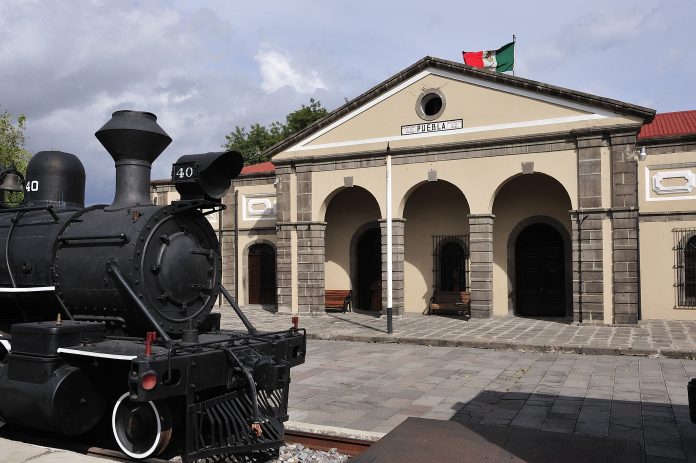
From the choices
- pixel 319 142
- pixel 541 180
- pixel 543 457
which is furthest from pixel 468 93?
pixel 543 457

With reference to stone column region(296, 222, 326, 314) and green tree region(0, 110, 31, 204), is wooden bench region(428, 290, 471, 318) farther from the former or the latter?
green tree region(0, 110, 31, 204)

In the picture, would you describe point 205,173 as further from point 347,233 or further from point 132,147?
point 347,233

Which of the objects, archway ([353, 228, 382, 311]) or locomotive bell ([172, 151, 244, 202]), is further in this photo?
archway ([353, 228, 382, 311])

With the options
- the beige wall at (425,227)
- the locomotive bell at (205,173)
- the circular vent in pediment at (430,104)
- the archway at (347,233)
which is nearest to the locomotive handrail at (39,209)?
the locomotive bell at (205,173)

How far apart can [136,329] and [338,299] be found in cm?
1242

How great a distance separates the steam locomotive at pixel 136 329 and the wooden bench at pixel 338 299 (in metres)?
11.3

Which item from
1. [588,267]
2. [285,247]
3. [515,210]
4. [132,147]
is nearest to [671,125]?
[515,210]

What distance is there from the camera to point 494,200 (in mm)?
16562

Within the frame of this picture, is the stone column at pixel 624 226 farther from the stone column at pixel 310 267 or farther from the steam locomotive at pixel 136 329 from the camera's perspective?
the steam locomotive at pixel 136 329

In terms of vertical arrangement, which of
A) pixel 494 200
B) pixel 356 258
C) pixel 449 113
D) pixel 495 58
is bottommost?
pixel 356 258

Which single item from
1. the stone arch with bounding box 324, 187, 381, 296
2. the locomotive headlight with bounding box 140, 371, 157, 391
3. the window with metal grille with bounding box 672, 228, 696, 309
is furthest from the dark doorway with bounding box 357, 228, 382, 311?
the locomotive headlight with bounding box 140, 371, 157, 391

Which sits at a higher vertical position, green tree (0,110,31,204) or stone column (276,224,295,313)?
green tree (0,110,31,204)

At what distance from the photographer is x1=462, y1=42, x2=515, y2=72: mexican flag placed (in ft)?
56.3

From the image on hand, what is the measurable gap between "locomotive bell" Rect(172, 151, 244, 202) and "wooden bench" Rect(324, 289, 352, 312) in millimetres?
11849
